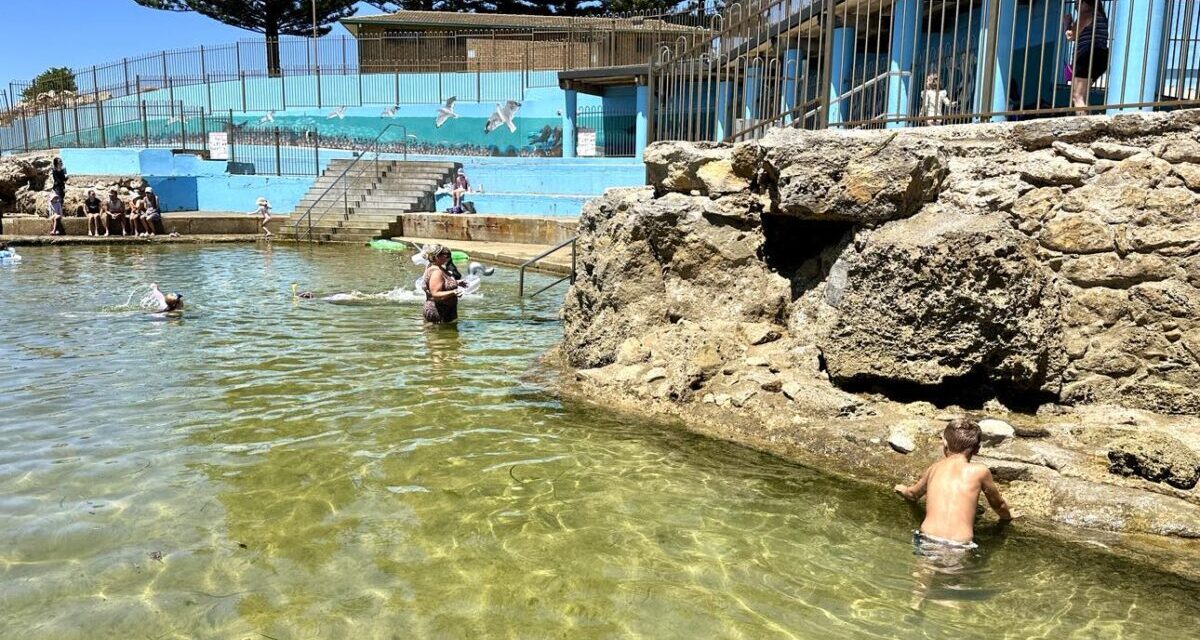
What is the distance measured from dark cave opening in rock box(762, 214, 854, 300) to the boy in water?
2.39 metres

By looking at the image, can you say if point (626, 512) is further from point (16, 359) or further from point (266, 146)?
point (266, 146)

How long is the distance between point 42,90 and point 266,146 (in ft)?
84.0

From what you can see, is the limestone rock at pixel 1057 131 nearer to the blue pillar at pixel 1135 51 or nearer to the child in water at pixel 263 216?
the blue pillar at pixel 1135 51

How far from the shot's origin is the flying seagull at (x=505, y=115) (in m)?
30.5

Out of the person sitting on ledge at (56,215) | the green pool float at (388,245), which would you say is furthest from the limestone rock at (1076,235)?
the person sitting on ledge at (56,215)

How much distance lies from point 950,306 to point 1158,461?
140 cm

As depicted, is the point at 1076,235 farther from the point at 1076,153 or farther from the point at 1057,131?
the point at 1057,131

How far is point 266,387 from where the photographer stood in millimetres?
7312

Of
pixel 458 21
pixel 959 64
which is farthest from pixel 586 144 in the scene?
pixel 959 64

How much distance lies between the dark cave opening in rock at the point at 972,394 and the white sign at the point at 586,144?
23150mm

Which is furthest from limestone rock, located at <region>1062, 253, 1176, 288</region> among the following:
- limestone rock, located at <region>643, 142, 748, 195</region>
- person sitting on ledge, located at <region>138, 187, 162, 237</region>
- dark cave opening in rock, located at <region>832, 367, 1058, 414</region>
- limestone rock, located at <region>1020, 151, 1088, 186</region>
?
person sitting on ledge, located at <region>138, 187, 162, 237</region>

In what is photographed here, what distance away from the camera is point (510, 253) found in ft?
60.7

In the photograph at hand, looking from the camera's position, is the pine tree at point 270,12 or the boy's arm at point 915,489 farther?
the pine tree at point 270,12

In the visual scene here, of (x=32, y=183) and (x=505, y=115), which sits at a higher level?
(x=505, y=115)
